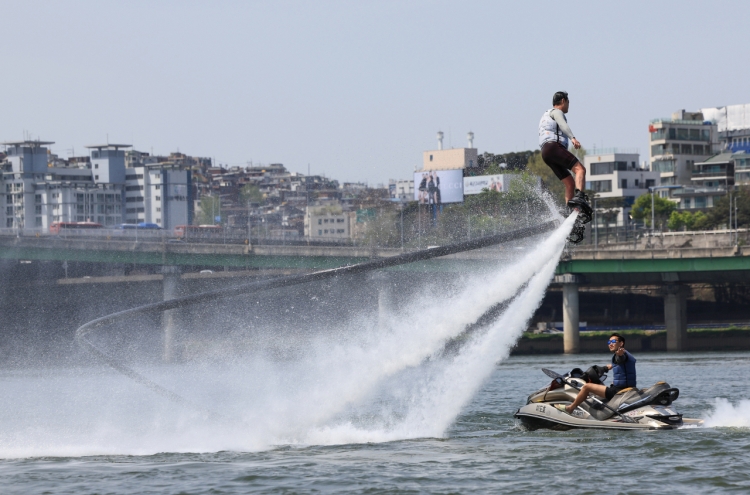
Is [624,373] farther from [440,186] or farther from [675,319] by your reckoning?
[440,186]

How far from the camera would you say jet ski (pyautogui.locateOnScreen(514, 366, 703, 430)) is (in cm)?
2331

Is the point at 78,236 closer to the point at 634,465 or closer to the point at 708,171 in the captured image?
the point at 634,465

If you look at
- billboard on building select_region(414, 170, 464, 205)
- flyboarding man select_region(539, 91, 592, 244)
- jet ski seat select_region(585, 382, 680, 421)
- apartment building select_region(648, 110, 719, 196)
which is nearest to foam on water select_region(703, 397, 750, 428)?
jet ski seat select_region(585, 382, 680, 421)

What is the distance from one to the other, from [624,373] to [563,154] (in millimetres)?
6398

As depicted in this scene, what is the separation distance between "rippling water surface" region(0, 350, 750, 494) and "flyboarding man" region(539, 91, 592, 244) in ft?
13.5

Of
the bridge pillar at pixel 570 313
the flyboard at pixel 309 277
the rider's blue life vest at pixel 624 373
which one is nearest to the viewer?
the flyboard at pixel 309 277

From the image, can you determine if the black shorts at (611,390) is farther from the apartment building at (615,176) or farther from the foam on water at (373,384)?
the apartment building at (615,176)

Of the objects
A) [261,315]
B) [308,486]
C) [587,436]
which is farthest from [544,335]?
[308,486]

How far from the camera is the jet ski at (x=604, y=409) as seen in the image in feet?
76.5

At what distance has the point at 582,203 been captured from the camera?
1888cm

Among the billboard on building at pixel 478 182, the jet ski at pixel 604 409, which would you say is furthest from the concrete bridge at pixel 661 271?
the jet ski at pixel 604 409

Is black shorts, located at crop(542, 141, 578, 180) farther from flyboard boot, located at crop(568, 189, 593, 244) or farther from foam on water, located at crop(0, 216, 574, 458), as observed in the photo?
foam on water, located at crop(0, 216, 574, 458)

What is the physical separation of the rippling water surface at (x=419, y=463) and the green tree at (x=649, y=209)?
119077 millimetres

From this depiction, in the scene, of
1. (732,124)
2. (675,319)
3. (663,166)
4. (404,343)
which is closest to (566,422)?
(404,343)
